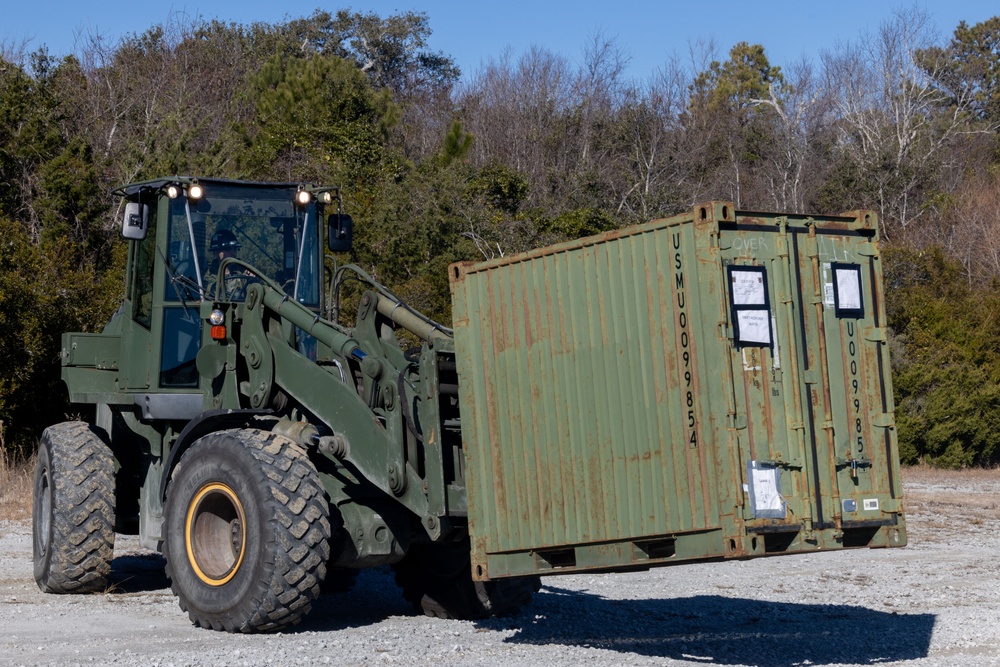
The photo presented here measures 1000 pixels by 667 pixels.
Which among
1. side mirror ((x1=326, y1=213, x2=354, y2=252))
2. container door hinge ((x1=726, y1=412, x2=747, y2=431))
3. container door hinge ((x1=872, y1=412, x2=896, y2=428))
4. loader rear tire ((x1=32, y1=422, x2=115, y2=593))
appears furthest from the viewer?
side mirror ((x1=326, y1=213, x2=354, y2=252))

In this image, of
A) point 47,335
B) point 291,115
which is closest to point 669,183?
point 291,115

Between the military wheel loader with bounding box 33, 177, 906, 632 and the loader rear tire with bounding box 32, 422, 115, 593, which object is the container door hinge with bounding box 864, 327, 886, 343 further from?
the loader rear tire with bounding box 32, 422, 115, 593

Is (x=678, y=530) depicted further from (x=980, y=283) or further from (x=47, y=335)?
(x=980, y=283)

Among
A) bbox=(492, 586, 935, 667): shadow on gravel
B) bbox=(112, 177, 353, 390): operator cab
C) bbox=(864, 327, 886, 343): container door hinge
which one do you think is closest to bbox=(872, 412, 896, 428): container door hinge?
bbox=(864, 327, 886, 343): container door hinge

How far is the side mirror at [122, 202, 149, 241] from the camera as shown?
10328 millimetres

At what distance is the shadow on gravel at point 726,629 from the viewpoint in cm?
836

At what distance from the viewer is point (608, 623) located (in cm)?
970

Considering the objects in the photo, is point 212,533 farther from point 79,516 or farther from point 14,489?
point 14,489

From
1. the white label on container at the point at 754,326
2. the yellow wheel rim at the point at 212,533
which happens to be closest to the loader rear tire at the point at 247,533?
the yellow wheel rim at the point at 212,533

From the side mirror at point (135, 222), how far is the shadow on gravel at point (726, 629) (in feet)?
13.2

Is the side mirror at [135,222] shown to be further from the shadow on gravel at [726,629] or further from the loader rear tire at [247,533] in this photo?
the shadow on gravel at [726,629]

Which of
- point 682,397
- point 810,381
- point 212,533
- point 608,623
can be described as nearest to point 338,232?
point 212,533

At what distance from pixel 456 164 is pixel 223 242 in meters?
22.4

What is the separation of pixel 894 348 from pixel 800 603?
2092cm
